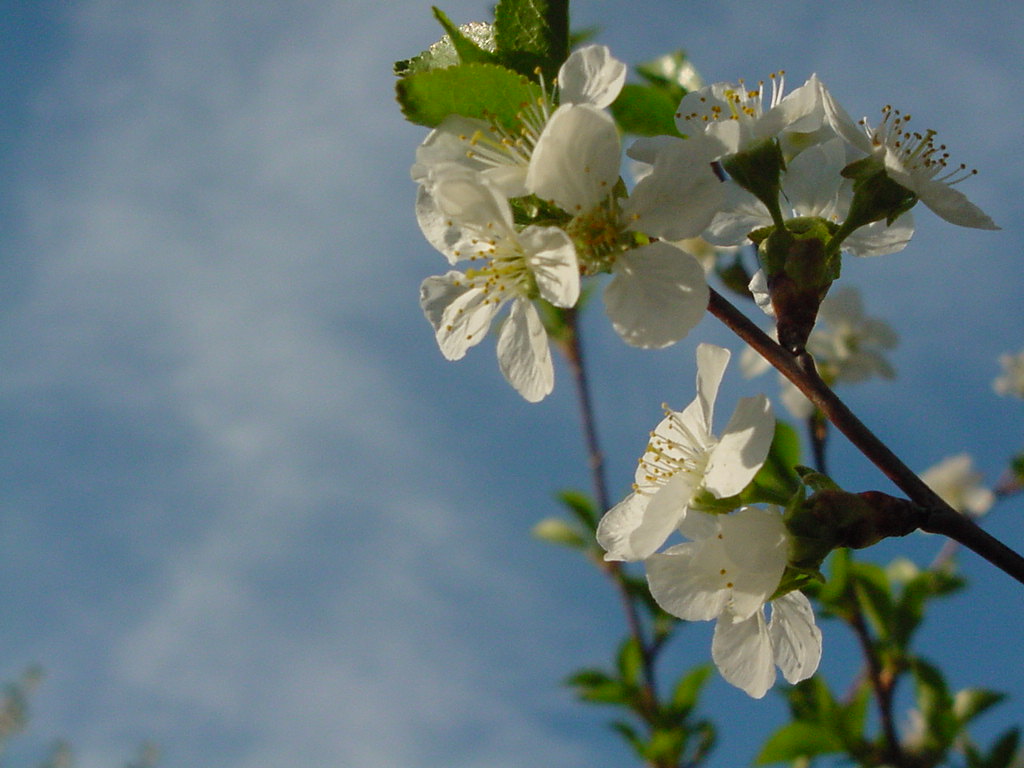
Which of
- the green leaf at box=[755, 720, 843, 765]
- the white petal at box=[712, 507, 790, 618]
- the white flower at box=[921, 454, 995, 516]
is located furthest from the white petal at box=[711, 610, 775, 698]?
the white flower at box=[921, 454, 995, 516]

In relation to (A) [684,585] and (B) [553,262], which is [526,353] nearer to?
(B) [553,262]

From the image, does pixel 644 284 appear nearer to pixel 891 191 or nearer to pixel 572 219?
pixel 572 219

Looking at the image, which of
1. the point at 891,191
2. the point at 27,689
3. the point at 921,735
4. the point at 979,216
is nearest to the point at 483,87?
the point at 891,191

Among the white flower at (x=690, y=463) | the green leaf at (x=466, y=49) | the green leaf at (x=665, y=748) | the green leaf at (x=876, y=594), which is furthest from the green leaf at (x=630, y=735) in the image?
the green leaf at (x=466, y=49)

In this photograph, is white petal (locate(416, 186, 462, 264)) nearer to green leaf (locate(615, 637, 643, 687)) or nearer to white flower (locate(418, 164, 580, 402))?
white flower (locate(418, 164, 580, 402))

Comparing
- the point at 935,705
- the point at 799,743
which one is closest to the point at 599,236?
the point at 799,743
